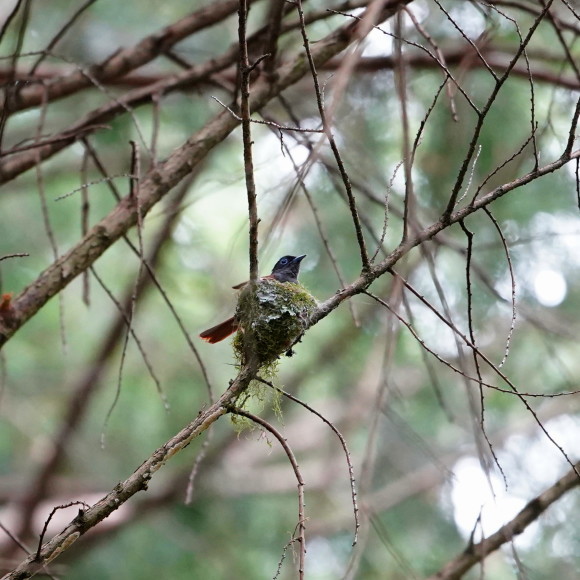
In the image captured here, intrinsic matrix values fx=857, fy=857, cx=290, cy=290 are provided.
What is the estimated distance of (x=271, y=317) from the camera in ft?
8.63

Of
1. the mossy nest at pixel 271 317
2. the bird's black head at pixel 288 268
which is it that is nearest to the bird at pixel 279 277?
the bird's black head at pixel 288 268

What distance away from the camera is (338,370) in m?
6.86

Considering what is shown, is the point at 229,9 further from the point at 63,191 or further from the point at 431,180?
the point at 63,191

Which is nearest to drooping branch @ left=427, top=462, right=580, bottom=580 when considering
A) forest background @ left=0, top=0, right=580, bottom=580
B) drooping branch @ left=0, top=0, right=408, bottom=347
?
forest background @ left=0, top=0, right=580, bottom=580

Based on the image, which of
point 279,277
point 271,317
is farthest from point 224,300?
point 271,317

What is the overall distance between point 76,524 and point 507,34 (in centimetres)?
437

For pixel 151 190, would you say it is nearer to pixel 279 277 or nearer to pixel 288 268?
pixel 279 277

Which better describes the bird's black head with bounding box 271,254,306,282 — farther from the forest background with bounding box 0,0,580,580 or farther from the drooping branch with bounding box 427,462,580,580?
the drooping branch with bounding box 427,462,580,580

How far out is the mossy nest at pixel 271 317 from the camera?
2.55 m

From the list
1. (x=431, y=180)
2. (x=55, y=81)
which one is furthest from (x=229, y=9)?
(x=431, y=180)

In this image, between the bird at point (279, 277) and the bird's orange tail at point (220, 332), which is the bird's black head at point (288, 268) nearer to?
the bird at point (279, 277)

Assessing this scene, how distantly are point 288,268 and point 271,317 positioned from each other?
6.48 feet

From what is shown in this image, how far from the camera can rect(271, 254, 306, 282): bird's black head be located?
4.46m

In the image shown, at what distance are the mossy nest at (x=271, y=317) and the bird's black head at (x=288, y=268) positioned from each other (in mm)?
A: 1420
